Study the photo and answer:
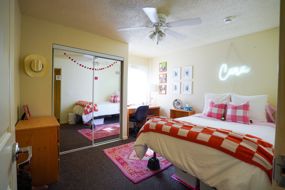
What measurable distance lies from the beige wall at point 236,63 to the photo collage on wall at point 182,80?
111 mm

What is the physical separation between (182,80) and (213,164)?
114 inches

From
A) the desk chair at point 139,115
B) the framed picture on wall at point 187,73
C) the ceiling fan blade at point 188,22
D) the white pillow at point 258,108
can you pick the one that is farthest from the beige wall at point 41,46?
the white pillow at point 258,108

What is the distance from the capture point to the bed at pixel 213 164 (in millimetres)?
1128

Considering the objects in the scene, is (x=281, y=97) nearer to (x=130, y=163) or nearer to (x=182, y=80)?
(x=130, y=163)

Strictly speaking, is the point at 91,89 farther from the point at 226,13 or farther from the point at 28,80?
the point at 226,13

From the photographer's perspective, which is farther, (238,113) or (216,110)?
(216,110)

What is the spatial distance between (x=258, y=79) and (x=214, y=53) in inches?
41.6

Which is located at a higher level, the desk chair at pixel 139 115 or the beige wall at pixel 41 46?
the beige wall at pixel 41 46

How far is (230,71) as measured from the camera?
3.10 metres

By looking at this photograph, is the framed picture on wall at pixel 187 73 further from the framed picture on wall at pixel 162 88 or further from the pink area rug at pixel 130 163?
the pink area rug at pixel 130 163

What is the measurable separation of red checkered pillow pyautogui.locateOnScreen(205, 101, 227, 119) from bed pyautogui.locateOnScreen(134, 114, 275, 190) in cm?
66

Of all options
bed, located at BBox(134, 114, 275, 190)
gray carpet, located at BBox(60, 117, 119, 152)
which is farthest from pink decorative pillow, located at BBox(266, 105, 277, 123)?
gray carpet, located at BBox(60, 117, 119, 152)

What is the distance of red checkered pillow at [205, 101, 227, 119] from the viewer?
2670mm

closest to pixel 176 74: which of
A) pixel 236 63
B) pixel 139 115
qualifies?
pixel 236 63
